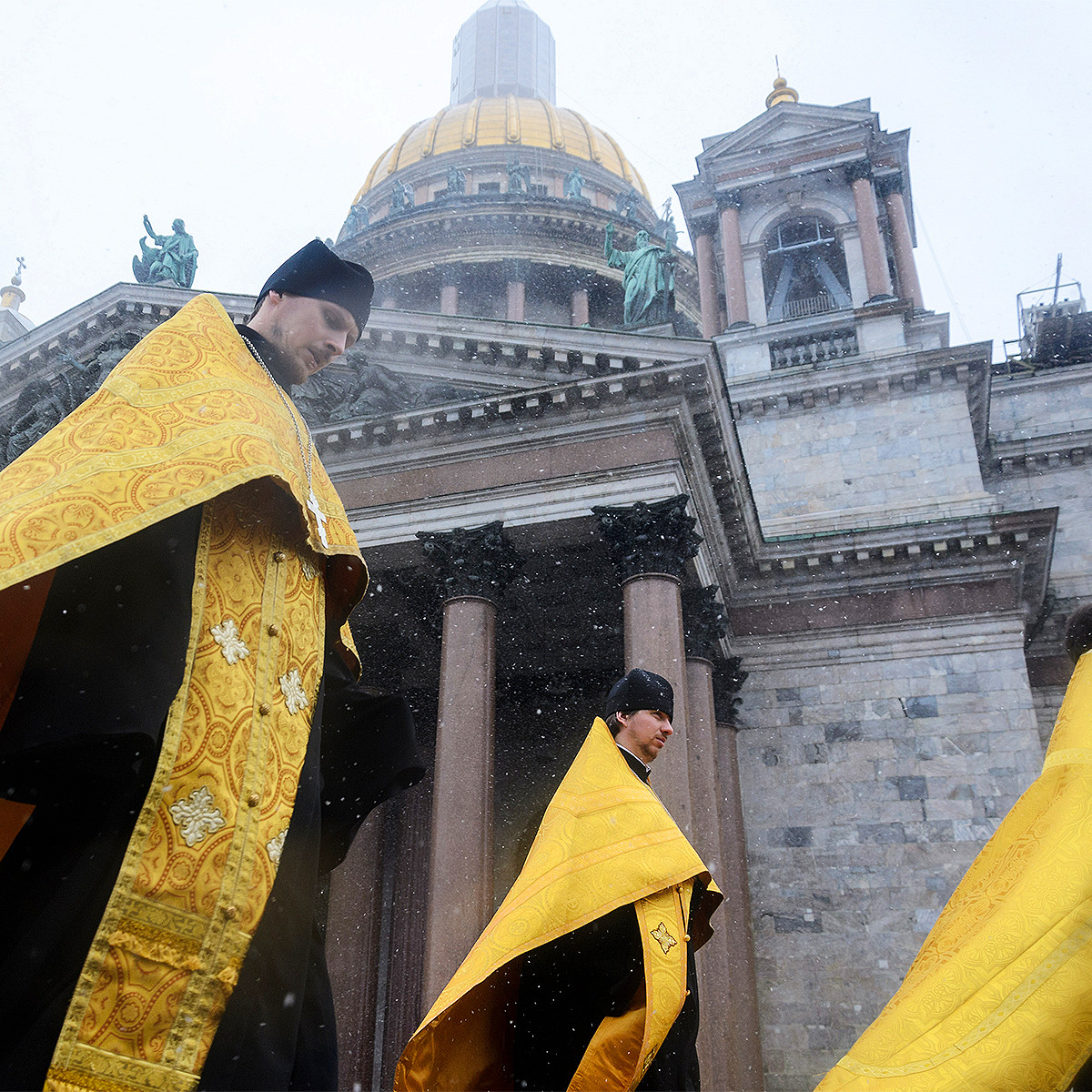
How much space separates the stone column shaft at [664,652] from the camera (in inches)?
352

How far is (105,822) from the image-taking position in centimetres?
169

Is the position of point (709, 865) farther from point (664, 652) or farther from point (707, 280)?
point (707, 280)

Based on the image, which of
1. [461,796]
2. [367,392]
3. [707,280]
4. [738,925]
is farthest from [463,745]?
[707,280]

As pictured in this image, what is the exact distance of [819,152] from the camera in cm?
1909

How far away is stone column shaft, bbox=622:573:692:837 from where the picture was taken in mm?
8930

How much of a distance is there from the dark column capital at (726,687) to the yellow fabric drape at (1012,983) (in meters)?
9.95

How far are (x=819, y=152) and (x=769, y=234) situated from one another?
1.78 m

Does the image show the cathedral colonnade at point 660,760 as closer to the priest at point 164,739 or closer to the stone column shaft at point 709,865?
the stone column shaft at point 709,865

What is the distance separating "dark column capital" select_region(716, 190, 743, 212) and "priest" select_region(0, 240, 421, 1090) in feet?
61.9

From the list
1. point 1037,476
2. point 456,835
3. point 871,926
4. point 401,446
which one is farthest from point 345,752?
point 1037,476

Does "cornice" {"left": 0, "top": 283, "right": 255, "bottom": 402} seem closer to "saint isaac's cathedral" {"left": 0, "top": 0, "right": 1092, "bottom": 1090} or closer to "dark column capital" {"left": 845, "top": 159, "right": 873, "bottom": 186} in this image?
"saint isaac's cathedral" {"left": 0, "top": 0, "right": 1092, "bottom": 1090}

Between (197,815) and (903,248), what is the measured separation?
20.1 metres

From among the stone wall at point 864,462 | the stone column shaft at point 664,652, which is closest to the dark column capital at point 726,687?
the stone column shaft at point 664,652

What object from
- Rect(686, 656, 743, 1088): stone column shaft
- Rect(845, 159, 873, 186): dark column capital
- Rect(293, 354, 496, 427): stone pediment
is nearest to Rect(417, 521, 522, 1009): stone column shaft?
Rect(293, 354, 496, 427): stone pediment
